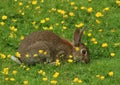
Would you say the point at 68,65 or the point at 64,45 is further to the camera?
the point at 64,45

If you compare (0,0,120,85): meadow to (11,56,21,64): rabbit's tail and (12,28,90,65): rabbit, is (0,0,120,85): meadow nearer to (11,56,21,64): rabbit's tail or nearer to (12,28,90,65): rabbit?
(11,56,21,64): rabbit's tail

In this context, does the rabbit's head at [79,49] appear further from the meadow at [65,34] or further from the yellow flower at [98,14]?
the yellow flower at [98,14]

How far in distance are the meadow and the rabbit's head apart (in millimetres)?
178

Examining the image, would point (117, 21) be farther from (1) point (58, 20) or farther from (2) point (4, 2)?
(2) point (4, 2)

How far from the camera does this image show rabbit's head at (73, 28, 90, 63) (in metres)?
9.75

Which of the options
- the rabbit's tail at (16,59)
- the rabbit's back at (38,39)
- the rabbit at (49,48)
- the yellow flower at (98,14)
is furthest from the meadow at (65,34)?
the rabbit's back at (38,39)

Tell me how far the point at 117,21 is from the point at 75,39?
184cm

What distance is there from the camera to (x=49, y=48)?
9703mm

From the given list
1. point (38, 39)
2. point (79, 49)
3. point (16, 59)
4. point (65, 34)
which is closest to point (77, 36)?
point (79, 49)

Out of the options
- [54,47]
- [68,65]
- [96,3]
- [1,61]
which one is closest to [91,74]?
[68,65]

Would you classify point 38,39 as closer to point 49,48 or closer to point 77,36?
point 49,48

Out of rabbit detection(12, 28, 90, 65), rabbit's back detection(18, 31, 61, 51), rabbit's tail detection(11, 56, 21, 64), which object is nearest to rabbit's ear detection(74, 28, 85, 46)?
rabbit detection(12, 28, 90, 65)

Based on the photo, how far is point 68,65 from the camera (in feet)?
30.6

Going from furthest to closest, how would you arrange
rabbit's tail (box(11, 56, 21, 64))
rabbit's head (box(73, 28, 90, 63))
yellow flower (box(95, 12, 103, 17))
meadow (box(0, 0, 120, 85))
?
yellow flower (box(95, 12, 103, 17))
rabbit's head (box(73, 28, 90, 63))
rabbit's tail (box(11, 56, 21, 64))
meadow (box(0, 0, 120, 85))
